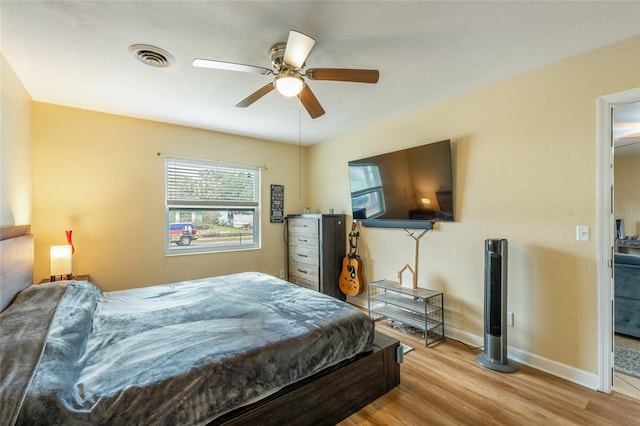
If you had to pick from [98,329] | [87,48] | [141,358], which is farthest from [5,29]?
[141,358]

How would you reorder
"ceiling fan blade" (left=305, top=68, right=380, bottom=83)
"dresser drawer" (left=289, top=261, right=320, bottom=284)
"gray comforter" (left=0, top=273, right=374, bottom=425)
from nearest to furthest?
"gray comforter" (left=0, top=273, right=374, bottom=425), "ceiling fan blade" (left=305, top=68, right=380, bottom=83), "dresser drawer" (left=289, top=261, right=320, bottom=284)

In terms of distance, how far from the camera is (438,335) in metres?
2.95

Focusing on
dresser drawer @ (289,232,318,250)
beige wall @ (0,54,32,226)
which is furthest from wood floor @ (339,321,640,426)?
beige wall @ (0,54,32,226)

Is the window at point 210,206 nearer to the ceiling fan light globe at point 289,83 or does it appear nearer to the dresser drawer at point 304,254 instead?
the dresser drawer at point 304,254

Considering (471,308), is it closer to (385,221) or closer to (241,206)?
(385,221)

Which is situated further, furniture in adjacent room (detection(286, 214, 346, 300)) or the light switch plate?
furniture in adjacent room (detection(286, 214, 346, 300))

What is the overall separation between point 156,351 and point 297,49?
1854mm

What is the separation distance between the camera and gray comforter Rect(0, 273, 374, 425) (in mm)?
1081

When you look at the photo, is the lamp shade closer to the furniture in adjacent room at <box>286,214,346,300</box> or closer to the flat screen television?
the furniture in adjacent room at <box>286,214,346,300</box>

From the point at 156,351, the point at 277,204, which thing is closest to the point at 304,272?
the point at 277,204

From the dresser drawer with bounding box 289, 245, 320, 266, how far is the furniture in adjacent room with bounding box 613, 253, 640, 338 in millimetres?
3278

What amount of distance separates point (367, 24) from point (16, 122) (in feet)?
9.69

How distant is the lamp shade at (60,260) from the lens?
263 cm

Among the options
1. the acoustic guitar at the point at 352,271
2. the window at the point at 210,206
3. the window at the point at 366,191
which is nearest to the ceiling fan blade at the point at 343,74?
the window at the point at 366,191
